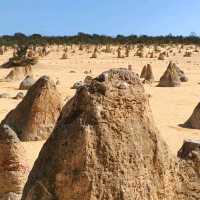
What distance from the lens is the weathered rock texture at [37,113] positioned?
9641 mm

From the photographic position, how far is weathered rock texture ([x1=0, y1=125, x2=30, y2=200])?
5344mm

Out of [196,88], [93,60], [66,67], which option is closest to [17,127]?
[196,88]

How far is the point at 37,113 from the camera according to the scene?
9727 millimetres

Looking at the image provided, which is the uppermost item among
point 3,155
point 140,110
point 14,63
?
point 140,110

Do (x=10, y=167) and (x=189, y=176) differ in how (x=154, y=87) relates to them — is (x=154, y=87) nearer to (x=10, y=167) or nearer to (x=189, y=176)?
(x=10, y=167)

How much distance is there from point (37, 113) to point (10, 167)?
4.35 metres

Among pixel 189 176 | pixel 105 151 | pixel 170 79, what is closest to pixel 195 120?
pixel 170 79

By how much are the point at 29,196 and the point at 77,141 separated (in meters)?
0.44

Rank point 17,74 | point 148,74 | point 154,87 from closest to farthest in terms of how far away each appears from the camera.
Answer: point 154,87
point 17,74
point 148,74

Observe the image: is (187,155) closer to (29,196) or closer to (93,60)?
(29,196)

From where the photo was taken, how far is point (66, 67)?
77.8 feet

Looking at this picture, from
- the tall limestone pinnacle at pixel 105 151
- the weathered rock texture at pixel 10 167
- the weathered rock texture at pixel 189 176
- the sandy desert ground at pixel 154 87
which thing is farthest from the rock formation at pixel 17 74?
the tall limestone pinnacle at pixel 105 151

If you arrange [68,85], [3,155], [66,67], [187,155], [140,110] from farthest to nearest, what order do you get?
1. [66,67]
2. [68,85]
3. [3,155]
4. [187,155]
5. [140,110]

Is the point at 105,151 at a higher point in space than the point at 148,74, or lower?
higher
